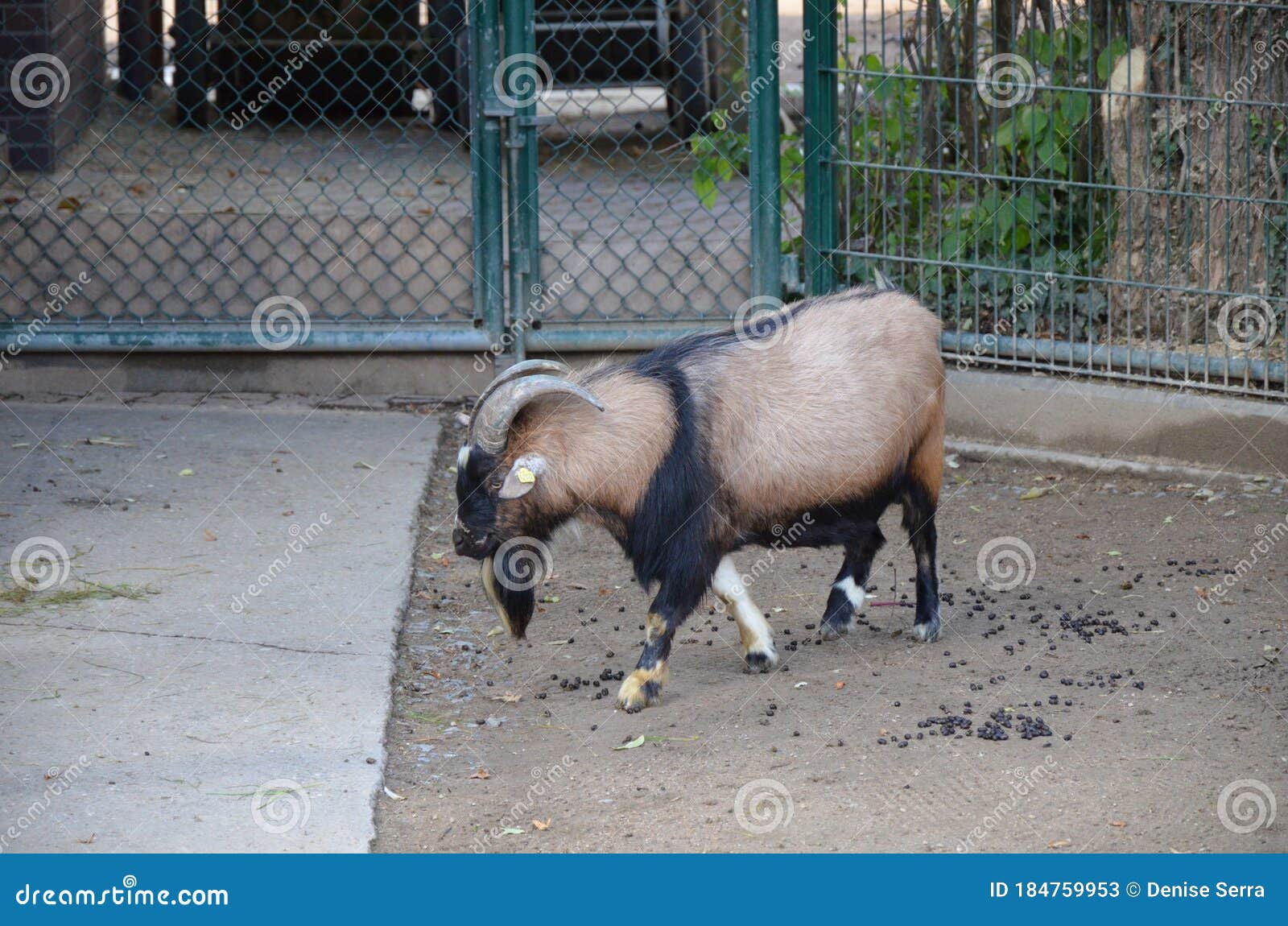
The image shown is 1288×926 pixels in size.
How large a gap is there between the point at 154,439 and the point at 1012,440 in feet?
11.3

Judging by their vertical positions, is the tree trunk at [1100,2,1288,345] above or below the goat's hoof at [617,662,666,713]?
above

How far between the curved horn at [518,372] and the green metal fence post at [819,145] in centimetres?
254

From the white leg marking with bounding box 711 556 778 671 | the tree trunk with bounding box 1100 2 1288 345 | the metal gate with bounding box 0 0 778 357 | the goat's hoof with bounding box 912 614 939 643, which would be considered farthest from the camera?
the metal gate with bounding box 0 0 778 357

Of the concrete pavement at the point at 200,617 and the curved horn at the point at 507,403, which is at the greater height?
the curved horn at the point at 507,403

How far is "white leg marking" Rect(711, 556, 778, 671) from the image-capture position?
4660 millimetres

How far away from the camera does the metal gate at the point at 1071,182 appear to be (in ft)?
19.9

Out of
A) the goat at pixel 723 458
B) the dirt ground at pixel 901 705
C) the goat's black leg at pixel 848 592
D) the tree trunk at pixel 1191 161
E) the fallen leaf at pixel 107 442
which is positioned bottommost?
the dirt ground at pixel 901 705

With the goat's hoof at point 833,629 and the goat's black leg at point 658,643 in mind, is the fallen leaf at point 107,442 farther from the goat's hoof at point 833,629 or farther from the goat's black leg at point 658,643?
the goat's hoof at point 833,629

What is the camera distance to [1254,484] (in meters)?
5.98

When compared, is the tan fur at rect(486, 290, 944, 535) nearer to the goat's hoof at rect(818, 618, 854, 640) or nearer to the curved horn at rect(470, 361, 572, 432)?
the curved horn at rect(470, 361, 572, 432)

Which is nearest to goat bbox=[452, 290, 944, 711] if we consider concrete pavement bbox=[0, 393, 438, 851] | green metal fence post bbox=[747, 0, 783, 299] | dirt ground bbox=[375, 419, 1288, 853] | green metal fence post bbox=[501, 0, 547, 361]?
dirt ground bbox=[375, 419, 1288, 853]

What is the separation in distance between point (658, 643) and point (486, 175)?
2.84 metres

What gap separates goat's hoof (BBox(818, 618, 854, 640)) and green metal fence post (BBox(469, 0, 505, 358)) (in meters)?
2.40

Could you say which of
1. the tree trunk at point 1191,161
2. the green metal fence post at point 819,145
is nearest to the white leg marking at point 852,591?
the tree trunk at point 1191,161
